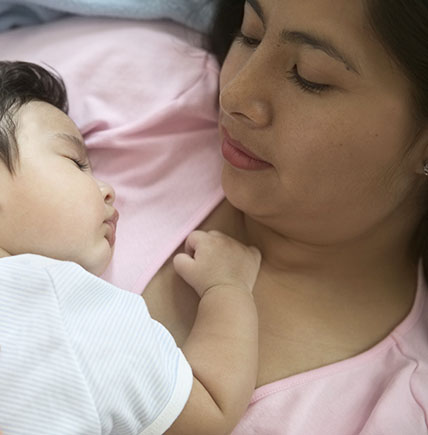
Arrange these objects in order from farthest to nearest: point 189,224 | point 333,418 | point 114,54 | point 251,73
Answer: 1. point 114,54
2. point 189,224
3. point 333,418
4. point 251,73

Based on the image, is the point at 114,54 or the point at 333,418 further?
the point at 114,54

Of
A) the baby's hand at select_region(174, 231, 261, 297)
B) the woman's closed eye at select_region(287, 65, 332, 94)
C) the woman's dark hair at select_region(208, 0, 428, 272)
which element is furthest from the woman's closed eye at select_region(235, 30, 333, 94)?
the baby's hand at select_region(174, 231, 261, 297)

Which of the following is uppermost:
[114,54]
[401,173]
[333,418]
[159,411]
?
[401,173]

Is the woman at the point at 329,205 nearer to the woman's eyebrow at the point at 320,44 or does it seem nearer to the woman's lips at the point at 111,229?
the woman's eyebrow at the point at 320,44

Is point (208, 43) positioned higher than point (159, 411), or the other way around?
point (208, 43)

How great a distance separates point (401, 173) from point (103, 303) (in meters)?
0.55

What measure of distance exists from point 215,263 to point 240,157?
0.20 meters

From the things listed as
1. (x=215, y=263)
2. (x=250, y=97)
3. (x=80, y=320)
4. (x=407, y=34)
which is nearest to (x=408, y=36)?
(x=407, y=34)

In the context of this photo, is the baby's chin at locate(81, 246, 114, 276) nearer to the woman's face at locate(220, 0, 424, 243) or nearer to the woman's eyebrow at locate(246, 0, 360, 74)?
the woman's face at locate(220, 0, 424, 243)

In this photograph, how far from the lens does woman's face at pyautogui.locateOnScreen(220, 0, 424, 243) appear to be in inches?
39.3

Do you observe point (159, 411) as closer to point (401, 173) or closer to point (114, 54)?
point (401, 173)

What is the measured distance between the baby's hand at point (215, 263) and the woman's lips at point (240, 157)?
0.16 m

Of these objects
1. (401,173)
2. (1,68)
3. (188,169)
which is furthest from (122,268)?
(401,173)

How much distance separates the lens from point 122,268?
47.9 inches
